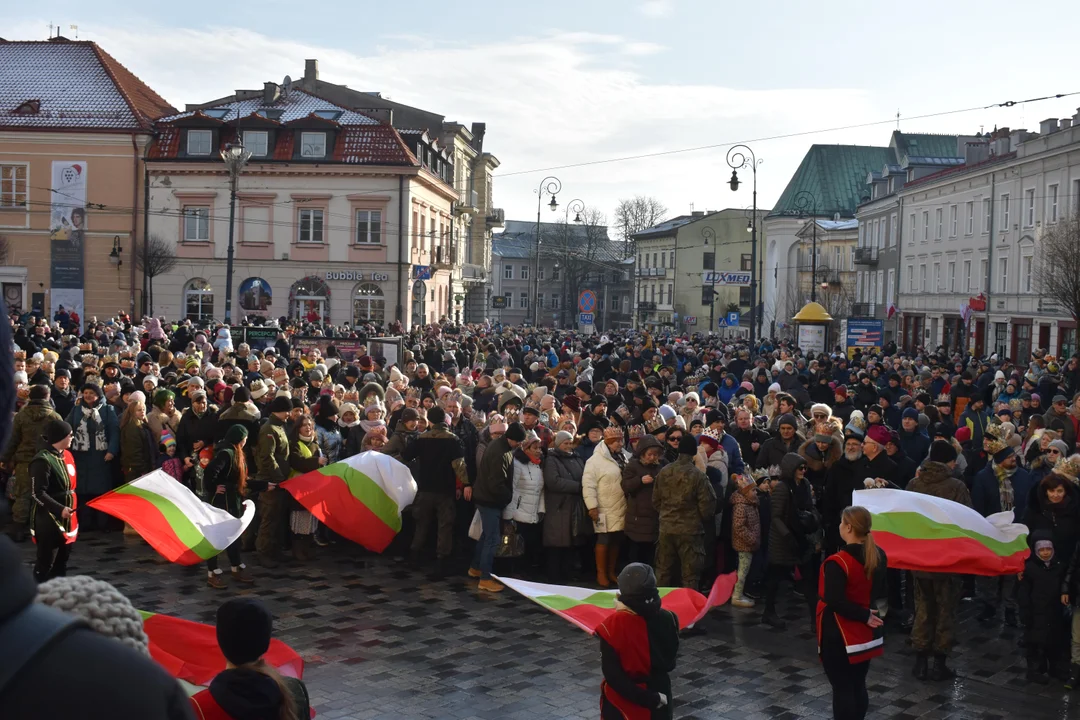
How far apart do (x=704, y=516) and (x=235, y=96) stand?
184 ft

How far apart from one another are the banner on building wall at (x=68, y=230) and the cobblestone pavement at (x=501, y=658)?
42763mm

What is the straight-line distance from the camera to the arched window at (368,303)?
54594 millimetres

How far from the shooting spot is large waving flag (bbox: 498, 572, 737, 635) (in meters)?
8.46

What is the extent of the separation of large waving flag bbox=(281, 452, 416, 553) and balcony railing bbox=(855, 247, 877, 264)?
63959mm

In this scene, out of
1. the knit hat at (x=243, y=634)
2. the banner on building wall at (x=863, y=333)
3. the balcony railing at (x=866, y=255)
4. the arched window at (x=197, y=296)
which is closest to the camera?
the knit hat at (x=243, y=634)

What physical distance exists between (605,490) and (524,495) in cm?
90

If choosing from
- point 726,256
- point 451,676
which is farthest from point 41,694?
point 726,256

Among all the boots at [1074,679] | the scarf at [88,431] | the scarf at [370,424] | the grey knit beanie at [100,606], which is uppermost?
the grey knit beanie at [100,606]

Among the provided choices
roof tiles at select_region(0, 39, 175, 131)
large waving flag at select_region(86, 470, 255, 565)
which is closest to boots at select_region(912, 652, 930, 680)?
large waving flag at select_region(86, 470, 255, 565)

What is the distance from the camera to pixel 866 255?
7300 centimetres

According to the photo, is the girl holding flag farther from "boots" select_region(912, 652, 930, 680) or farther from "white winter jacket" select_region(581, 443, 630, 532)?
"white winter jacket" select_region(581, 443, 630, 532)

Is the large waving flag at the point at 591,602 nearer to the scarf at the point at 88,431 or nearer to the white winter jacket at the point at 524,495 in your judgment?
the white winter jacket at the point at 524,495

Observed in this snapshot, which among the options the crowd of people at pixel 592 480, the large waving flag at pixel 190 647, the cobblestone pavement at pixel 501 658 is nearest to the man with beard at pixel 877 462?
the crowd of people at pixel 592 480

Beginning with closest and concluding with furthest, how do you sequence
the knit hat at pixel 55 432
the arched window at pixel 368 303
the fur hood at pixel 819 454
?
the knit hat at pixel 55 432 < the fur hood at pixel 819 454 < the arched window at pixel 368 303
